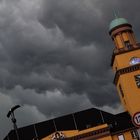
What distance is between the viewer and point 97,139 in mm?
68250

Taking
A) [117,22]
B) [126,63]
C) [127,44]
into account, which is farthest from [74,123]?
[117,22]

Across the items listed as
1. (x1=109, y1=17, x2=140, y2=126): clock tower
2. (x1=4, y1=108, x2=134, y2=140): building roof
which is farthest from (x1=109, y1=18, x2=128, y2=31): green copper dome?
(x1=4, y1=108, x2=134, y2=140): building roof

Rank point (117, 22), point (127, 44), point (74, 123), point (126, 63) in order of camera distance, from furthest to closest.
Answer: point (74, 123), point (117, 22), point (127, 44), point (126, 63)

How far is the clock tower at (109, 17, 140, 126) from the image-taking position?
6812cm

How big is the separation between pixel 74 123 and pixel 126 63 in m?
15.0

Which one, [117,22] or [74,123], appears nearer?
[117,22]

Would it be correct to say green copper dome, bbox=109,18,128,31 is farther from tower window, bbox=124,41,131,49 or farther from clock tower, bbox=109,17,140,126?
tower window, bbox=124,41,131,49

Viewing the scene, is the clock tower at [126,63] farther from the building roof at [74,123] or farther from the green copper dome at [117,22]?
the building roof at [74,123]

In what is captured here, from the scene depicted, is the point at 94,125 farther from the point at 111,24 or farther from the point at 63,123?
the point at 111,24

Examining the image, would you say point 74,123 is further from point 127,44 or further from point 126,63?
point 127,44

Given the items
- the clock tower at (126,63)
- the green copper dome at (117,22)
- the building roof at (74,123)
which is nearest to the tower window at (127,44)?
the clock tower at (126,63)

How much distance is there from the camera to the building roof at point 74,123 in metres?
72.0

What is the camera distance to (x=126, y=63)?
70.6m

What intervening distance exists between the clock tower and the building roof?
3.11 m
